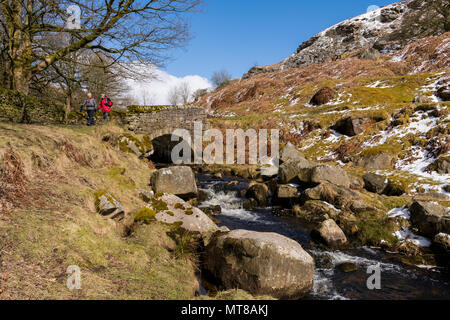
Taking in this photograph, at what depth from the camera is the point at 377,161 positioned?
44.9ft

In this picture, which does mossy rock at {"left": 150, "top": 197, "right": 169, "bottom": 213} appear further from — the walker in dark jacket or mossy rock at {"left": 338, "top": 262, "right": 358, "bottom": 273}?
the walker in dark jacket

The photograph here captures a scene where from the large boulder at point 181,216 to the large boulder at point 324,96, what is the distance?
2226cm

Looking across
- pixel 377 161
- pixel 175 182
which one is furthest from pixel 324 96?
pixel 175 182

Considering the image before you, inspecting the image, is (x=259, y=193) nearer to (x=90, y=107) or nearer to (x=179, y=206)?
(x=179, y=206)

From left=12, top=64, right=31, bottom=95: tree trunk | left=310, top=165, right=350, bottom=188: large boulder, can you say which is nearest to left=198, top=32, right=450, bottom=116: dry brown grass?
left=310, top=165, right=350, bottom=188: large boulder

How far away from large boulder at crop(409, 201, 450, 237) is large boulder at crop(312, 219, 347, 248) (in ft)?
6.86

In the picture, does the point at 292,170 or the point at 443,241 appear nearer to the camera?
the point at 443,241

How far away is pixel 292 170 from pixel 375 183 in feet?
11.6

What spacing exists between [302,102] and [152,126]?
755 inches

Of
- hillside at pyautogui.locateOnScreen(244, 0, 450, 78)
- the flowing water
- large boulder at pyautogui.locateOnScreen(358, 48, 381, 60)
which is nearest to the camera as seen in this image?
the flowing water

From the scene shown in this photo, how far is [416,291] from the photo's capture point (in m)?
5.72

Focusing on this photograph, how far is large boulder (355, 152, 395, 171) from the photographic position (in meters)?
13.3

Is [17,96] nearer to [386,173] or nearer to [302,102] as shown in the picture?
[386,173]

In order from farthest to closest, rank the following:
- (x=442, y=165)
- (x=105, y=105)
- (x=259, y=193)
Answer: (x=105, y=105) < (x=259, y=193) < (x=442, y=165)
